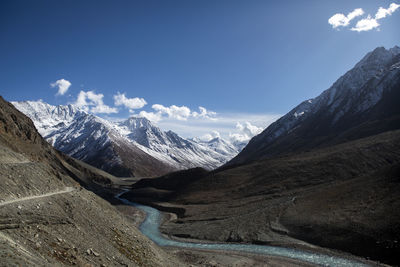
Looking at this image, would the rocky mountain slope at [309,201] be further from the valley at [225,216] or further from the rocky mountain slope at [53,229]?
the rocky mountain slope at [53,229]

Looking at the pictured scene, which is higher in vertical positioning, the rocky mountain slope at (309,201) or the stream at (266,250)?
the rocky mountain slope at (309,201)

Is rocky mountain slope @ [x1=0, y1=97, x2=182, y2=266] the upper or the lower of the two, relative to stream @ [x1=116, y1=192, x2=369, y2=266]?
upper

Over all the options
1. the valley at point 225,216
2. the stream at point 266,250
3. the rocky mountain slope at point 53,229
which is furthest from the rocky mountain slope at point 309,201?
the rocky mountain slope at point 53,229

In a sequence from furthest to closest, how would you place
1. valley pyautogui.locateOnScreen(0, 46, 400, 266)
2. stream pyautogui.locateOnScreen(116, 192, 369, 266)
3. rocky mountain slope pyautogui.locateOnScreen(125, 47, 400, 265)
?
rocky mountain slope pyautogui.locateOnScreen(125, 47, 400, 265) < stream pyautogui.locateOnScreen(116, 192, 369, 266) < valley pyautogui.locateOnScreen(0, 46, 400, 266)

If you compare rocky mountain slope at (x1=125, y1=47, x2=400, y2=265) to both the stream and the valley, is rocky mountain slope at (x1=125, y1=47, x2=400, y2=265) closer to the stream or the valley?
the valley

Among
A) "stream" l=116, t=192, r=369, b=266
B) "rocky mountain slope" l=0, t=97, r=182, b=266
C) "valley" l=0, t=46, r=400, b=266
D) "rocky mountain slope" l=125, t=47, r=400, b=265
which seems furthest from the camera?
"rocky mountain slope" l=125, t=47, r=400, b=265

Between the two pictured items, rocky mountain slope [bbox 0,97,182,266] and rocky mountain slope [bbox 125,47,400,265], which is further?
rocky mountain slope [bbox 125,47,400,265]

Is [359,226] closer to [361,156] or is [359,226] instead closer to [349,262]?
[349,262]

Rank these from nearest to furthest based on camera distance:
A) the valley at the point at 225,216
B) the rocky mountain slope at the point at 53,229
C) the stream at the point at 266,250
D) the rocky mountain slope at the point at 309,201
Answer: the rocky mountain slope at the point at 53,229
the valley at the point at 225,216
the stream at the point at 266,250
the rocky mountain slope at the point at 309,201

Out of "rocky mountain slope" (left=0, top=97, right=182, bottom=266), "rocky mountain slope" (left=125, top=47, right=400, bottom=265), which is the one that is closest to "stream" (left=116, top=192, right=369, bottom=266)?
"rocky mountain slope" (left=125, top=47, right=400, bottom=265)

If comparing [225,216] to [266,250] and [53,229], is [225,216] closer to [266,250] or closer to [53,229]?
[266,250]

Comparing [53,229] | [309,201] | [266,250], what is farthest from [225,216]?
[53,229]
